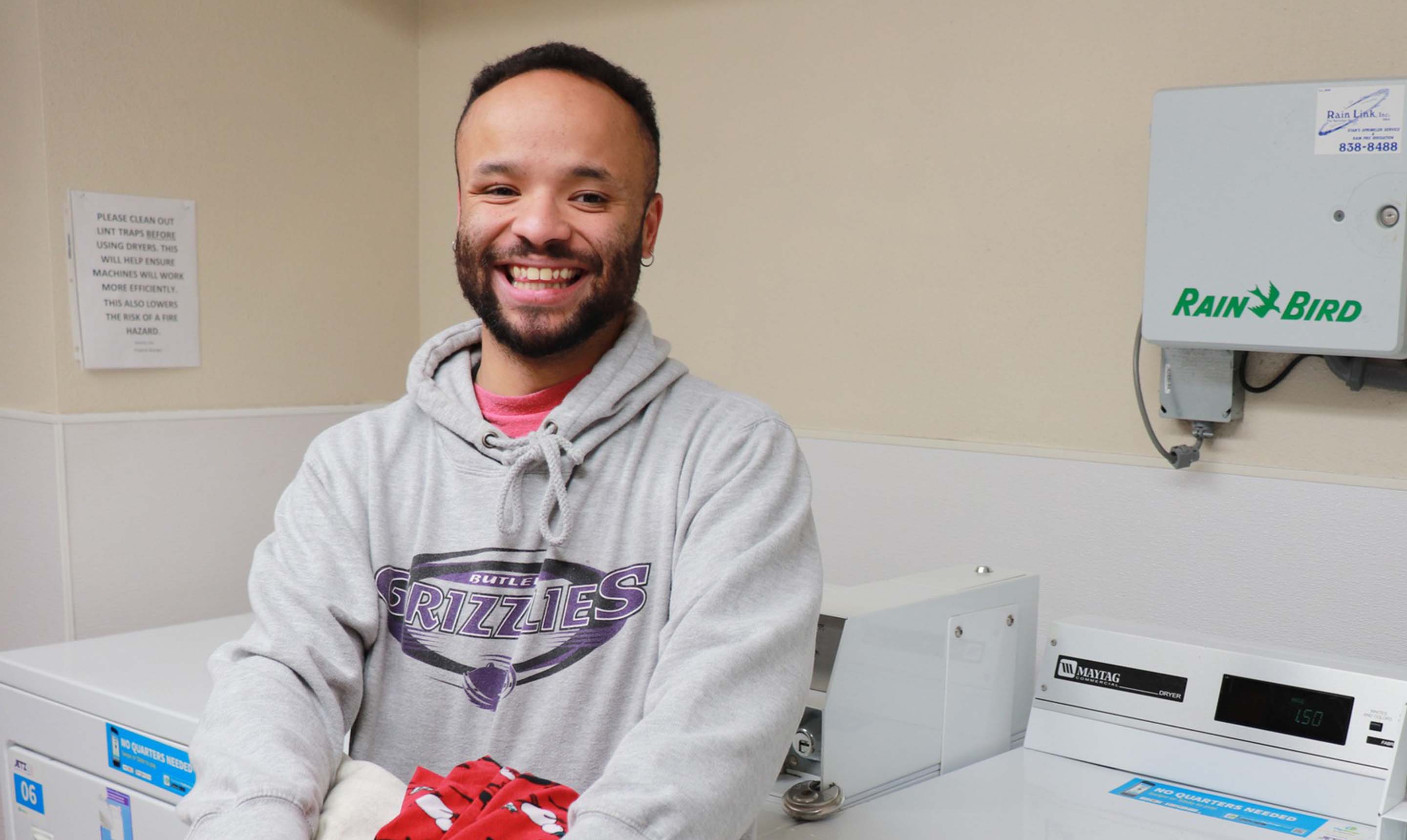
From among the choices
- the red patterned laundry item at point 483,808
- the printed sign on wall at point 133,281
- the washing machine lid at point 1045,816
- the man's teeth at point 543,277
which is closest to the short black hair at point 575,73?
→ the man's teeth at point 543,277

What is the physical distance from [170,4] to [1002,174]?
5.76 feet

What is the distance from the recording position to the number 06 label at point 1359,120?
166cm


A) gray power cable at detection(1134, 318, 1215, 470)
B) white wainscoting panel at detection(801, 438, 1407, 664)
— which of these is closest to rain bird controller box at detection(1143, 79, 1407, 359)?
gray power cable at detection(1134, 318, 1215, 470)

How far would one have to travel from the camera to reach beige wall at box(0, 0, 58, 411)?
2322 mm

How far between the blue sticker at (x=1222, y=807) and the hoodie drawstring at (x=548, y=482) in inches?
30.2

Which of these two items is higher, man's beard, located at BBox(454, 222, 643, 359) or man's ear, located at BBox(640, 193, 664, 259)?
man's ear, located at BBox(640, 193, 664, 259)

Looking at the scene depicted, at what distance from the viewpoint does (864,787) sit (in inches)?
52.3

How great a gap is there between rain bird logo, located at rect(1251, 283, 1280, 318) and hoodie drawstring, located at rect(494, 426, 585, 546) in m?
1.19

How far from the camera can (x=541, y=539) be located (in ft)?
3.55

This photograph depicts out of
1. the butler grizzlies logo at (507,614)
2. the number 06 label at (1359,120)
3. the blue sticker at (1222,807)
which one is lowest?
the blue sticker at (1222,807)

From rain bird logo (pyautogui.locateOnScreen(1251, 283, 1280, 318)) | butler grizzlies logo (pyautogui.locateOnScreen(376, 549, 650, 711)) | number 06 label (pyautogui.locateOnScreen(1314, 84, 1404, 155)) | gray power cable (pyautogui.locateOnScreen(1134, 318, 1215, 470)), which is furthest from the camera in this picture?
gray power cable (pyautogui.locateOnScreen(1134, 318, 1215, 470))

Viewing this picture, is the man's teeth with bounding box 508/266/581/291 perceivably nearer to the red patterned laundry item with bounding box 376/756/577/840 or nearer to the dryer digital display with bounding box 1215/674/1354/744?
the red patterned laundry item with bounding box 376/756/577/840

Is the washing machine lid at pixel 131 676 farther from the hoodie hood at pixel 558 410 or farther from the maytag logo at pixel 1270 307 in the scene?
the maytag logo at pixel 1270 307

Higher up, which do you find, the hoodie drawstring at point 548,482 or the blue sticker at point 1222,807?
the hoodie drawstring at point 548,482
